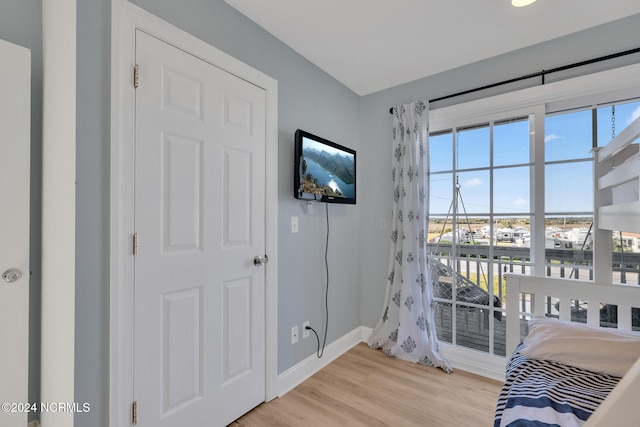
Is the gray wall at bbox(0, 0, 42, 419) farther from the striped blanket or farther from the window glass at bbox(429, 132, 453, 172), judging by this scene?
the window glass at bbox(429, 132, 453, 172)

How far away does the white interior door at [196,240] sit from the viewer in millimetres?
1335

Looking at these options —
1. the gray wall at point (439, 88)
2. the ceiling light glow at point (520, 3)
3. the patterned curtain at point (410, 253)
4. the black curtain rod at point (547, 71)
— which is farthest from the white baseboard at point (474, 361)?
the ceiling light glow at point (520, 3)

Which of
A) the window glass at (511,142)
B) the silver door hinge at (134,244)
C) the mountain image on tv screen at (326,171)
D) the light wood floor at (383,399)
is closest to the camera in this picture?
the silver door hinge at (134,244)

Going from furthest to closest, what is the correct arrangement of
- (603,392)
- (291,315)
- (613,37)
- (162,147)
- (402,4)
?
(291,315), (613,37), (402,4), (162,147), (603,392)

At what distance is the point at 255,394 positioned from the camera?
183 cm

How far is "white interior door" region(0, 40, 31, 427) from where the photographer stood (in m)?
0.96

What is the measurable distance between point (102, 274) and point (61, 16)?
3.27 ft

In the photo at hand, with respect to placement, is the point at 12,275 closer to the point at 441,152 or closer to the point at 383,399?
the point at 383,399

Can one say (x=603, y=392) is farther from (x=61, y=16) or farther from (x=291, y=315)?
(x=61, y=16)

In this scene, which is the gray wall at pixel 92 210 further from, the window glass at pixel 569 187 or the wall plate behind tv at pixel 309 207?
the window glass at pixel 569 187

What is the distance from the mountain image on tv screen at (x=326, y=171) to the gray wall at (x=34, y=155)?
1.33 meters

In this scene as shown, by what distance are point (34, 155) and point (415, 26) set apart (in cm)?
215

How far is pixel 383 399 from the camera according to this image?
1925 millimetres

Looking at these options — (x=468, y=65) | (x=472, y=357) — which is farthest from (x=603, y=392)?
(x=468, y=65)
